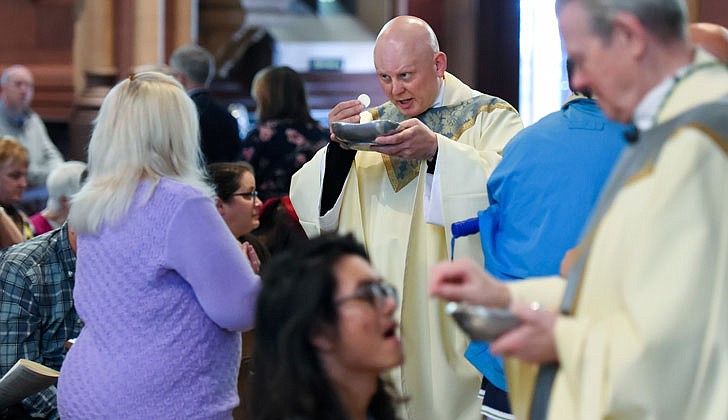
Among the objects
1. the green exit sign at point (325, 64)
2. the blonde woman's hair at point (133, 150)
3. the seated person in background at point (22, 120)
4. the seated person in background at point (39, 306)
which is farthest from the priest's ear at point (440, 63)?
the green exit sign at point (325, 64)

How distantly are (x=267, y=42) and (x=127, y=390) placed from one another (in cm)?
879

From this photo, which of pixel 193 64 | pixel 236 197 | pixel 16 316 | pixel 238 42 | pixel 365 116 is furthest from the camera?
pixel 238 42

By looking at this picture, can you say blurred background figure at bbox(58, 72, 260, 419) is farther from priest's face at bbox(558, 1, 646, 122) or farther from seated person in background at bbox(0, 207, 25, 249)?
seated person in background at bbox(0, 207, 25, 249)

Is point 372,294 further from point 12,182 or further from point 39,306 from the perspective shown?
point 12,182

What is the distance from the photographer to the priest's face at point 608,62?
202cm

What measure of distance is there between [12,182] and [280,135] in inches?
49.3

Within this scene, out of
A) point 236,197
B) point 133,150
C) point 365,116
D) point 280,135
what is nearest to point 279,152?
point 280,135

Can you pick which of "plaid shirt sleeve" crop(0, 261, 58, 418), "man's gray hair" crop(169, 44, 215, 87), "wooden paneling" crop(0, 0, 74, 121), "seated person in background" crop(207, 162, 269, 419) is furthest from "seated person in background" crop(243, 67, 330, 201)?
"wooden paneling" crop(0, 0, 74, 121)

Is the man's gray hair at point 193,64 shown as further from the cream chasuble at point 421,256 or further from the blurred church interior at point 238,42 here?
the cream chasuble at point 421,256

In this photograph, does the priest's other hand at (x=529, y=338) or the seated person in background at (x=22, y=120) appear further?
the seated person in background at (x=22, y=120)

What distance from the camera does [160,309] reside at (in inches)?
119

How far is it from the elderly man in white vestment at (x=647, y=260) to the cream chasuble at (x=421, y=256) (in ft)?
5.69

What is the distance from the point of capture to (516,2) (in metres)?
7.30

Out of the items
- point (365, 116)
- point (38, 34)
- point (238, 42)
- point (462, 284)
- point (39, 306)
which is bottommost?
point (238, 42)
